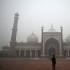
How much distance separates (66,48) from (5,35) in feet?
8.24

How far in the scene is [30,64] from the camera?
6.36 metres

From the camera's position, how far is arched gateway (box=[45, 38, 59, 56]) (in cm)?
679

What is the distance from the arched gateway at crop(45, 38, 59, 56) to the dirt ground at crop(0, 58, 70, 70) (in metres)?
0.42

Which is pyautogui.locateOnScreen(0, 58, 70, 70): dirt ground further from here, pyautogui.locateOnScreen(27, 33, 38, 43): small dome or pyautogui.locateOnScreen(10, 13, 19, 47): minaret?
pyautogui.locateOnScreen(27, 33, 38, 43): small dome

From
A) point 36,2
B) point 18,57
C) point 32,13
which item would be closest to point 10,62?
point 18,57

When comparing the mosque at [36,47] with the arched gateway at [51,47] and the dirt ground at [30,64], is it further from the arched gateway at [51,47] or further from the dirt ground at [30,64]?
the dirt ground at [30,64]

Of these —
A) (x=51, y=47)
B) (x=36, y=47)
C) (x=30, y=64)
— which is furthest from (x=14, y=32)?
(x=51, y=47)

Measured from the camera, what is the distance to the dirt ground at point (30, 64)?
20.2ft

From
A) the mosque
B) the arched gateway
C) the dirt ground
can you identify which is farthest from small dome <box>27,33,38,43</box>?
the dirt ground

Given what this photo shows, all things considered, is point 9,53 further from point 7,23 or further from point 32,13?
point 32,13

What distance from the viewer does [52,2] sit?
710 cm

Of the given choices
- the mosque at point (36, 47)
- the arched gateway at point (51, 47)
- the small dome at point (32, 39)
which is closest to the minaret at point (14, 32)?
the mosque at point (36, 47)

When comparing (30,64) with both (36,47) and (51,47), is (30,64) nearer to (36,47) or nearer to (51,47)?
(36,47)

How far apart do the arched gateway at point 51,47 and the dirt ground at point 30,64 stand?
0.42 m
